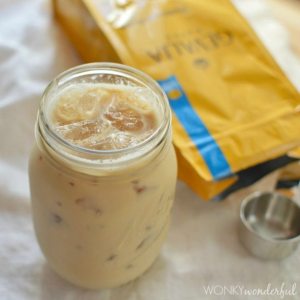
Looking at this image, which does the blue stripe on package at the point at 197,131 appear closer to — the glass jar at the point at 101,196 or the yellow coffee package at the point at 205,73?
the yellow coffee package at the point at 205,73

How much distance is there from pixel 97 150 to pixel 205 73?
30 centimetres

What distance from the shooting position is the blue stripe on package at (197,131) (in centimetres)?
62

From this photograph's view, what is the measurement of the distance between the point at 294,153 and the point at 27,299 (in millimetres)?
351

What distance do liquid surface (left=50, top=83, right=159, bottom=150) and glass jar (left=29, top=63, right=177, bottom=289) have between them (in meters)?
0.01

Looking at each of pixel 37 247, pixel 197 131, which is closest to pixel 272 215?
pixel 197 131

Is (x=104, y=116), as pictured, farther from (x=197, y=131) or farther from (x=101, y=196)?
(x=197, y=131)

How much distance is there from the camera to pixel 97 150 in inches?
17.6

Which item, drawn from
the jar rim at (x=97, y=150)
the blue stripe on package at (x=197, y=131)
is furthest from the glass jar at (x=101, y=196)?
the blue stripe on package at (x=197, y=131)

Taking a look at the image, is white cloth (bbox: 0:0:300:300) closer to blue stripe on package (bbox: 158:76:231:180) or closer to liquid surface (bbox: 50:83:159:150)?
blue stripe on package (bbox: 158:76:231:180)

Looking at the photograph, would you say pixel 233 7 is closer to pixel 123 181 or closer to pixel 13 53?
pixel 13 53

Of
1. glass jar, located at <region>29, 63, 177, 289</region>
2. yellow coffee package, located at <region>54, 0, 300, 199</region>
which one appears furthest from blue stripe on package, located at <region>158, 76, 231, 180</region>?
glass jar, located at <region>29, 63, 177, 289</region>

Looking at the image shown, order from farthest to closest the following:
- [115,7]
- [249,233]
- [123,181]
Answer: [115,7] → [249,233] → [123,181]

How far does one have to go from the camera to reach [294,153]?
67 centimetres

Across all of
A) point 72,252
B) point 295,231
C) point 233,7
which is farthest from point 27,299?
point 233,7
